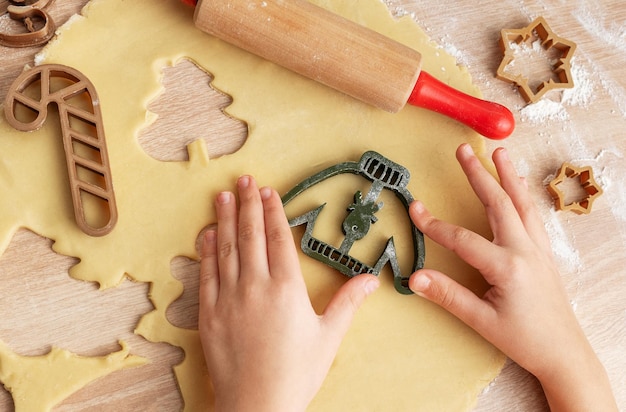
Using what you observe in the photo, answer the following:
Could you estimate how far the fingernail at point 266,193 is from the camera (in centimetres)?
100

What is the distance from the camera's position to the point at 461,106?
40.9 inches

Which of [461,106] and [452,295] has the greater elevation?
[461,106]

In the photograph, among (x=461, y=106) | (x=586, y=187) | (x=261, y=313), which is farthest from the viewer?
(x=586, y=187)

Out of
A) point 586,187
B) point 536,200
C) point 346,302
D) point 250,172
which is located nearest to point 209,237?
point 250,172

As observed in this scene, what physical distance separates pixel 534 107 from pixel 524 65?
87mm

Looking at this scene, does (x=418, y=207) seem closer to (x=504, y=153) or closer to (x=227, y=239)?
(x=504, y=153)

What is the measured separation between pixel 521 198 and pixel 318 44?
0.44 meters

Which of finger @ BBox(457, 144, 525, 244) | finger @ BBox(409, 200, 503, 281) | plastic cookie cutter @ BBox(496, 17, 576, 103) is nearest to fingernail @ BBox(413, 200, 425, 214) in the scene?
finger @ BBox(409, 200, 503, 281)

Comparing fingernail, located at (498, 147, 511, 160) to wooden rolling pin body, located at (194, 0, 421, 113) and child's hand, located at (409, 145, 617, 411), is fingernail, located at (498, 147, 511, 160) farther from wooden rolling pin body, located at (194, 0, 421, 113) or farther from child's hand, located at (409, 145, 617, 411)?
wooden rolling pin body, located at (194, 0, 421, 113)

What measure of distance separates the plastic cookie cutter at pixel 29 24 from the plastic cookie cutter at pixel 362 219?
486 millimetres

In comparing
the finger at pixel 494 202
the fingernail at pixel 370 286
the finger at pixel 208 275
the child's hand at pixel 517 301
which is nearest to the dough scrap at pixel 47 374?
the finger at pixel 208 275

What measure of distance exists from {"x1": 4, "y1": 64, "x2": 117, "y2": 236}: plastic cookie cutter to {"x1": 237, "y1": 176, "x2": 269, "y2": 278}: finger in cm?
20

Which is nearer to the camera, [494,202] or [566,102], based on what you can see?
[494,202]

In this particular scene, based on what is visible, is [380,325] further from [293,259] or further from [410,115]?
[410,115]
